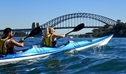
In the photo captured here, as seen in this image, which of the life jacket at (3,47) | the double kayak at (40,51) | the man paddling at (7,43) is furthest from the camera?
the double kayak at (40,51)

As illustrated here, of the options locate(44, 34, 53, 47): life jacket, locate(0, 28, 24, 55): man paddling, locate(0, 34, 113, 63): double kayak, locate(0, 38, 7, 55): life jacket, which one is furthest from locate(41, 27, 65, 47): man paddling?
locate(0, 38, 7, 55): life jacket

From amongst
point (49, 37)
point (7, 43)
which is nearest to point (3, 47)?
point (7, 43)

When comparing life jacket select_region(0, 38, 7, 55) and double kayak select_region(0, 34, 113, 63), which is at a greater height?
life jacket select_region(0, 38, 7, 55)

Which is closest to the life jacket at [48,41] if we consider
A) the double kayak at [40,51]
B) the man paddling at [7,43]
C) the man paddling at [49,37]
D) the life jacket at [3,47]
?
the man paddling at [49,37]

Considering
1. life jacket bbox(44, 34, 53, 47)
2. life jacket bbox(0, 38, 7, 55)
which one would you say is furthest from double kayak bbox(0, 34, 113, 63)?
life jacket bbox(44, 34, 53, 47)

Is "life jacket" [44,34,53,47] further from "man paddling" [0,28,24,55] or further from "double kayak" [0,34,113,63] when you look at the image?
"man paddling" [0,28,24,55]

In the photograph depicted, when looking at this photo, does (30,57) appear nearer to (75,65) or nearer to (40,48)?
(40,48)

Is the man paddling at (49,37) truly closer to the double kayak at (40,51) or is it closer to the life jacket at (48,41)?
the life jacket at (48,41)

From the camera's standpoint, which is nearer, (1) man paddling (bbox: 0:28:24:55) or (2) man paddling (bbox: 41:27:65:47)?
(1) man paddling (bbox: 0:28:24:55)

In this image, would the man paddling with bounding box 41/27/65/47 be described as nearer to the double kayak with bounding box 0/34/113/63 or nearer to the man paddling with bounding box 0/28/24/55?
the double kayak with bounding box 0/34/113/63

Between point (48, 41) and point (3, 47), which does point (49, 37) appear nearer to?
point (48, 41)

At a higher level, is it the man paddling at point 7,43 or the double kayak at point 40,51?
the man paddling at point 7,43

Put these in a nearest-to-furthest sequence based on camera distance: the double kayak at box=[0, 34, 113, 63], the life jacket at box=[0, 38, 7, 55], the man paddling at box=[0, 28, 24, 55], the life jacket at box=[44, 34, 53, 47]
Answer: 1. the man paddling at box=[0, 28, 24, 55]
2. the life jacket at box=[0, 38, 7, 55]
3. the double kayak at box=[0, 34, 113, 63]
4. the life jacket at box=[44, 34, 53, 47]

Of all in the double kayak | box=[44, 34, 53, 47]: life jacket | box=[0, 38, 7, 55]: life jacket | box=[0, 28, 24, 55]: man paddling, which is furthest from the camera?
box=[44, 34, 53, 47]: life jacket
